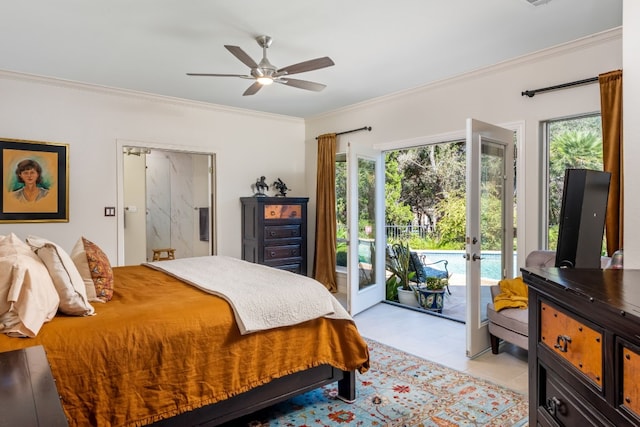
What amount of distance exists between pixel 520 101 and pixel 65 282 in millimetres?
3785

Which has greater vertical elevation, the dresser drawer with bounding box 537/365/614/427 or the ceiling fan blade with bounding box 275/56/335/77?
the ceiling fan blade with bounding box 275/56/335/77

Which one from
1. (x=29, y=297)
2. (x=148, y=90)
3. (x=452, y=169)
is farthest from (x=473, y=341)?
(x=452, y=169)

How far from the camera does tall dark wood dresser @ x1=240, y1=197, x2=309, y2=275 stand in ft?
17.1

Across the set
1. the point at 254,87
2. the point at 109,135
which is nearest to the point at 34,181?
the point at 109,135

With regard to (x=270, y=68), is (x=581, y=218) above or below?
below

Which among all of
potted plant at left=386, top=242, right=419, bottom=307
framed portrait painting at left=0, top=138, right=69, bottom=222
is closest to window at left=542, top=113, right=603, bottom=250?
potted plant at left=386, top=242, right=419, bottom=307

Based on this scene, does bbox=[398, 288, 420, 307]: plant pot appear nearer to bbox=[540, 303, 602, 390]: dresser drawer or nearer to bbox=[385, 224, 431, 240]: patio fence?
bbox=[385, 224, 431, 240]: patio fence

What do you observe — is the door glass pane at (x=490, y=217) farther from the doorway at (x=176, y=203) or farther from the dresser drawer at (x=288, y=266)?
the doorway at (x=176, y=203)

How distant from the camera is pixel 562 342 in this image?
1.09m

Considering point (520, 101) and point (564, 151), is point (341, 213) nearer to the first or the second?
point (520, 101)

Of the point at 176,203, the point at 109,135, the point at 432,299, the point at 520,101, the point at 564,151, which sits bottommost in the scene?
the point at 432,299

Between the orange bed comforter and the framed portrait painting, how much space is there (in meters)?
2.42

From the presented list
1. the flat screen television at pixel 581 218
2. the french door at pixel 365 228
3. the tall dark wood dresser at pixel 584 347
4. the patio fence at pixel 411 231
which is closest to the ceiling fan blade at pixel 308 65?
the french door at pixel 365 228

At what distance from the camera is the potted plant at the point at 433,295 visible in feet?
15.8
